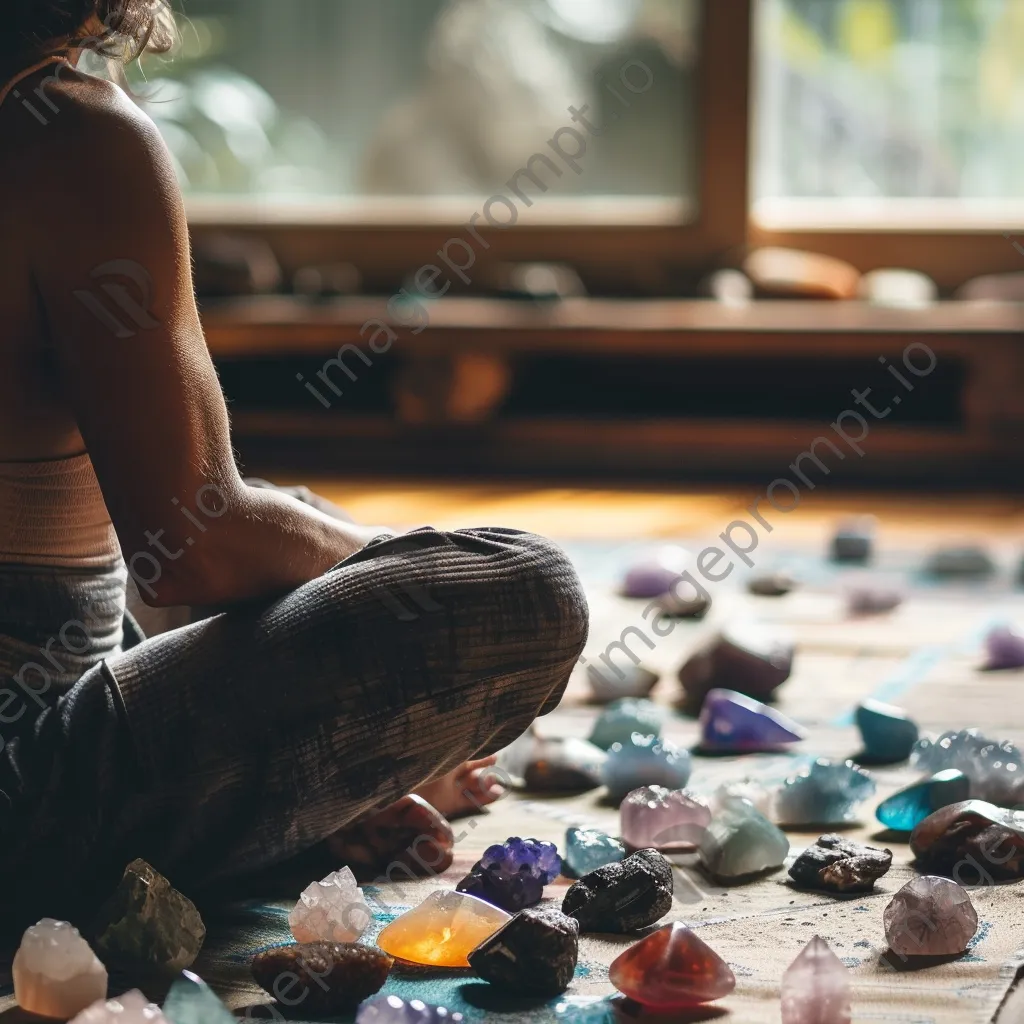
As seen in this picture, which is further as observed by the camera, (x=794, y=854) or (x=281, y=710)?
(x=794, y=854)

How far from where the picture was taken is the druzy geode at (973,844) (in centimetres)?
107

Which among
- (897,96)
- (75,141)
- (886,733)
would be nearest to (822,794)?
(886,733)

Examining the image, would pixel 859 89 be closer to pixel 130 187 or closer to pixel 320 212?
pixel 320 212

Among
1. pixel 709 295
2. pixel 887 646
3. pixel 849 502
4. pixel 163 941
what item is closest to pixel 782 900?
pixel 163 941

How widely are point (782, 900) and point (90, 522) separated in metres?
0.53

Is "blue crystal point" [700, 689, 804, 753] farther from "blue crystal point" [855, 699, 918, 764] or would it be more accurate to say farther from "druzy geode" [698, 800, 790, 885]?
"druzy geode" [698, 800, 790, 885]

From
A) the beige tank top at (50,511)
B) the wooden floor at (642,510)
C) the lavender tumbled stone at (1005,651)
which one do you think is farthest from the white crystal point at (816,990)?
the wooden floor at (642,510)

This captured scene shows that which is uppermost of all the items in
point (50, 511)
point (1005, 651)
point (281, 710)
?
point (50, 511)

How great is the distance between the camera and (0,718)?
95 cm

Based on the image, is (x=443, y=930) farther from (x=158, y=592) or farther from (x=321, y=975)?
(x=158, y=592)

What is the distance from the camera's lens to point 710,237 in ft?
11.0

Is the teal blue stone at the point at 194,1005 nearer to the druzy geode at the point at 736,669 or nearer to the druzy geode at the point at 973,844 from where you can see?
the druzy geode at the point at 973,844

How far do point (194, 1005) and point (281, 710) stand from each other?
0.20 m

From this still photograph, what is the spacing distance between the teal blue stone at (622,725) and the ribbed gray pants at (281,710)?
443mm
